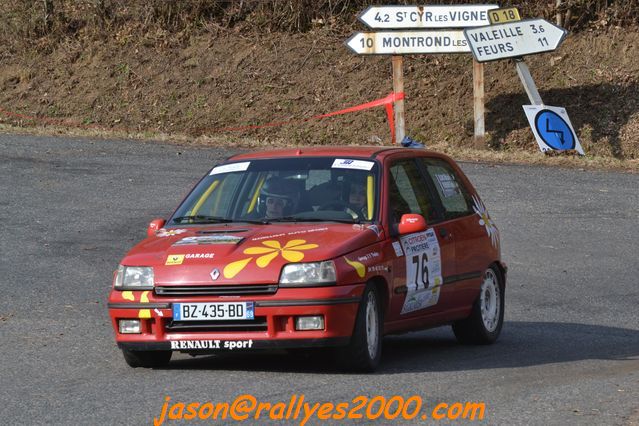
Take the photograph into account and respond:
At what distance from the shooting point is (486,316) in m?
10.2

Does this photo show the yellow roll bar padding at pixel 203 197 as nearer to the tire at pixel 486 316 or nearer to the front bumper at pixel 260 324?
the front bumper at pixel 260 324

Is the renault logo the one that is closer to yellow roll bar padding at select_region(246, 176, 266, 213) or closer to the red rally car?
the red rally car

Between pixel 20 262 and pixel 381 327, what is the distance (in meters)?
6.82

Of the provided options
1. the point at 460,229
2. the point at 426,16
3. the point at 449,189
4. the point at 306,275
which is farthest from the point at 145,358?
the point at 426,16

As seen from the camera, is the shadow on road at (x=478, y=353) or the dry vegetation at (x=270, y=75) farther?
the dry vegetation at (x=270, y=75)

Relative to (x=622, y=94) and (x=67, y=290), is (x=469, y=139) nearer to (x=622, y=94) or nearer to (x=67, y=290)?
(x=622, y=94)

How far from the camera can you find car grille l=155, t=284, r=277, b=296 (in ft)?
26.0

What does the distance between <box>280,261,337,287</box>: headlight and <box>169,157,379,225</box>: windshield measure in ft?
2.98

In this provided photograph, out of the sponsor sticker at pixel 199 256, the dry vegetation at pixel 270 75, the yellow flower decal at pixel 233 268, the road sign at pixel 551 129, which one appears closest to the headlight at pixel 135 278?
the sponsor sticker at pixel 199 256

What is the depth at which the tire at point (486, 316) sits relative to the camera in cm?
1005

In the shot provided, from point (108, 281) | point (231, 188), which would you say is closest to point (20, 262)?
point (108, 281)

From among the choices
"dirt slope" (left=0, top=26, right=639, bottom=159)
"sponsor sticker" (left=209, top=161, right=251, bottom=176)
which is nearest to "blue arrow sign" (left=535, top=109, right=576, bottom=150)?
"dirt slope" (left=0, top=26, right=639, bottom=159)

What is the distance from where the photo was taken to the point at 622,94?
2619cm

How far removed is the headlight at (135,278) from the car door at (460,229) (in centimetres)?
250
